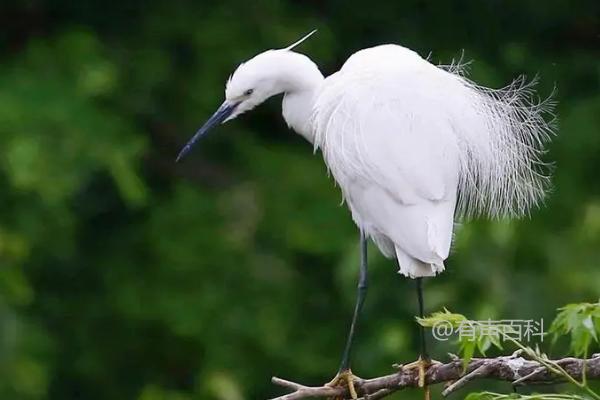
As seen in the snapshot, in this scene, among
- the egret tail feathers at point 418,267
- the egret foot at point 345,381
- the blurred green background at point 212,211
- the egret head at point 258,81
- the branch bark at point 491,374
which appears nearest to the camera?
the branch bark at point 491,374

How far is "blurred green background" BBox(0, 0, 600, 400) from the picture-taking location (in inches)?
151

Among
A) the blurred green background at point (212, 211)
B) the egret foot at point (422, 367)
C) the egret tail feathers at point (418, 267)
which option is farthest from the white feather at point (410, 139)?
the blurred green background at point (212, 211)

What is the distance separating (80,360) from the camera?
15.3 ft

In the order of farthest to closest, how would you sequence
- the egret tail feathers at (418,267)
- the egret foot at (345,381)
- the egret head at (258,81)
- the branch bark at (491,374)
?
the egret head at (258,81) → the egret foot at (345,381) → the egret tail feathers at (418,267) → the branch bark at (491,374)

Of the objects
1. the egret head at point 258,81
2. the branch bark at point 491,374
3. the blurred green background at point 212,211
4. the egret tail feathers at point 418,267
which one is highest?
the egret head at point 258,81

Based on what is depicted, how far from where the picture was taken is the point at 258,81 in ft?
7.82

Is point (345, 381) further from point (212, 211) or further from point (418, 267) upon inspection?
point (212, 211)

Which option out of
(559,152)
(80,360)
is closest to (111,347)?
(80,360)

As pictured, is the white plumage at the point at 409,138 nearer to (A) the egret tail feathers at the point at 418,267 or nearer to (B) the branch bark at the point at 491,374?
(A) the egret tail feathers at the point at 418,267

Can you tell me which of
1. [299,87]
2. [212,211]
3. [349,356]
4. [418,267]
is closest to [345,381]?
[349,356]

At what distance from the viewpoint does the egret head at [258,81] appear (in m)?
2.36

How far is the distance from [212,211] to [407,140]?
2.21 metres

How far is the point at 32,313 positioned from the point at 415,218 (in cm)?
254

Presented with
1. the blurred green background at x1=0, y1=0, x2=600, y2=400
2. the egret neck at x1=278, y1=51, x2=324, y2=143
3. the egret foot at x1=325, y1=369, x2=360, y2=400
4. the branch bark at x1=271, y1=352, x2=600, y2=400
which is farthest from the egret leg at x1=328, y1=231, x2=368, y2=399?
the blurred green background at x1=0, y1=0, x2=600, y2=400
